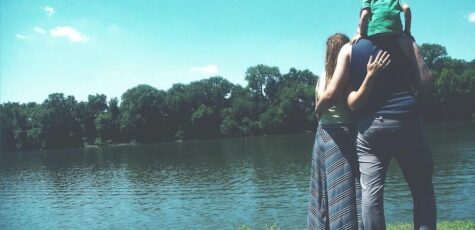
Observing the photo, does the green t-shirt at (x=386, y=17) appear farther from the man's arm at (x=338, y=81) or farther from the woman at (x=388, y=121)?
the man's arm at (x=338, y=81)

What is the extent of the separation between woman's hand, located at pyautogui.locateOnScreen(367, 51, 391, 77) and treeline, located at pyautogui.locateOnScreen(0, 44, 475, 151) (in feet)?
334

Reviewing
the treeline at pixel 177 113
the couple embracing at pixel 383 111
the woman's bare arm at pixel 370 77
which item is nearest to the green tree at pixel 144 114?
the treeline at pixel 177 113

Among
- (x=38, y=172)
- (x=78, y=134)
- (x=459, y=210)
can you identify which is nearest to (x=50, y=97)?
(x=78, y=134)

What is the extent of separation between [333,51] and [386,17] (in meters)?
0.71

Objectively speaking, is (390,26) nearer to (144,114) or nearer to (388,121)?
(388,121)

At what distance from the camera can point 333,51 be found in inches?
175

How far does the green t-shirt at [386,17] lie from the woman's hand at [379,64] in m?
0.21

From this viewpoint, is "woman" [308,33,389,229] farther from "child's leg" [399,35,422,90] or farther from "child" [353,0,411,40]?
"child's leg" [399,35,422,90]

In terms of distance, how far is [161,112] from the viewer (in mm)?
117562

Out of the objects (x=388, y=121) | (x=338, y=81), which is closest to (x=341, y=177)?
(x=388, y=121)

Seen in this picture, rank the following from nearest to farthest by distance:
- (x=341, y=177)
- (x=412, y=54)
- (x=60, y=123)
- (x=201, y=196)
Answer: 1. (x=412, y=54)
2. (x=341, y=177)
3. (x=201, y=196)
4. (x=60, y=123)

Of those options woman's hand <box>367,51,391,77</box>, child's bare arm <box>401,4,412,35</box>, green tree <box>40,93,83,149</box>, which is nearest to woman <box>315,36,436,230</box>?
woman's hand <box>367,51,391,77</box>

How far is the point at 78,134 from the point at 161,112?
23.7 metres

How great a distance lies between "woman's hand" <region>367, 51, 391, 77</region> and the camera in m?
3.83
